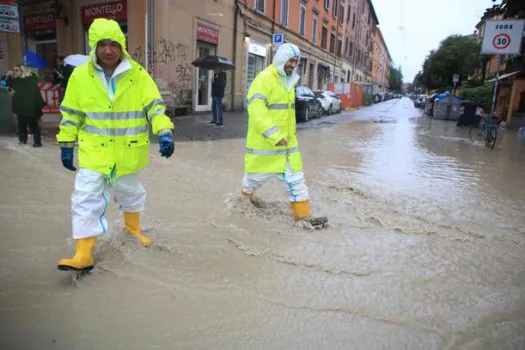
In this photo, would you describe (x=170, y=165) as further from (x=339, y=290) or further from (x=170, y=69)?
(x=170, y=69)

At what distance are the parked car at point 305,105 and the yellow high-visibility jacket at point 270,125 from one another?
37.4 feet

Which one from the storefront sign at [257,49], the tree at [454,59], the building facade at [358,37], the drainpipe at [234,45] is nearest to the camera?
the drainpipe at [234,45]

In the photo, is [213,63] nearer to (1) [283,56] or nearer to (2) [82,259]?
(1) [283,56]

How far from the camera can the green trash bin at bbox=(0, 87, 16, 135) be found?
897cm

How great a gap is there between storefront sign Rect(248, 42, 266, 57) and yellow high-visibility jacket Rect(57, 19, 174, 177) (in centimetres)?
1836

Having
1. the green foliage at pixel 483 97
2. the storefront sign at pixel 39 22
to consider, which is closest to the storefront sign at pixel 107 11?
the storefront sign at pixel 39 22

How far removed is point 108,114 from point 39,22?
18.2m

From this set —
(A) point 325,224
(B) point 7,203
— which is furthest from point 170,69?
(A) point 325,224

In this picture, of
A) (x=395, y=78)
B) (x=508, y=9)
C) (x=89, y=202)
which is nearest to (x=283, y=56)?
(x=89, y=202)

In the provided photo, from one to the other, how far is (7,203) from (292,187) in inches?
123

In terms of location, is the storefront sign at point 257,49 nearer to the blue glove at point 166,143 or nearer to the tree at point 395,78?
the blue glove at point 166,143

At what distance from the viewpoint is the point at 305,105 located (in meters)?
16.7

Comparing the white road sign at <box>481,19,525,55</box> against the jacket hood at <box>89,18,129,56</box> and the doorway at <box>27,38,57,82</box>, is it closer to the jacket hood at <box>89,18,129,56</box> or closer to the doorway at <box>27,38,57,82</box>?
the jacket hood at <box>89,18,129,56</box>

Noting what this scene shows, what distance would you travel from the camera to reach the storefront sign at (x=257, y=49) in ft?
67.9
